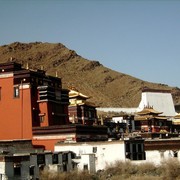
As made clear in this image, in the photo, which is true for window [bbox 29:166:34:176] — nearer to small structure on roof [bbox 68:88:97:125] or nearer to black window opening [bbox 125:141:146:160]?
black window opening [bbox 125:141:146:160]

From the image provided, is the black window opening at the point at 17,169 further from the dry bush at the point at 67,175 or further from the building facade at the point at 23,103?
the building facade at the point at 23,103

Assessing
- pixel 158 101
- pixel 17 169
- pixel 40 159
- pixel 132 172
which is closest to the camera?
pixel 17 169

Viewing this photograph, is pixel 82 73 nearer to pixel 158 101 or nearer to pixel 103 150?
pixel 158 101

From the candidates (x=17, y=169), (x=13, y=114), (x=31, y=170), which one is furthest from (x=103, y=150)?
(x=13, y=114)

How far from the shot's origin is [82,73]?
13938 centimetres

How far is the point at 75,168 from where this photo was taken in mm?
32094

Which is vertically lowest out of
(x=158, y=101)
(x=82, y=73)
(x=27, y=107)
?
(x=27, y=107)

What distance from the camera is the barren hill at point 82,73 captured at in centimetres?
12331

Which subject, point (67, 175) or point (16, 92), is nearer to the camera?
point (67, 175)

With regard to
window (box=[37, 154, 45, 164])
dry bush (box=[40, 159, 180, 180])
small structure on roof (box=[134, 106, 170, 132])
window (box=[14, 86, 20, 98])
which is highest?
window (box=[14, 86, 20, 98])

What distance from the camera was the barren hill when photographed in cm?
12331

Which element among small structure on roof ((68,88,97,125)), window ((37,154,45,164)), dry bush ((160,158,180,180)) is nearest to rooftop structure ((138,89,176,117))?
small structure on roof ((68,88,97,125))

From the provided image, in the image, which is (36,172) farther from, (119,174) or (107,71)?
(107,71)

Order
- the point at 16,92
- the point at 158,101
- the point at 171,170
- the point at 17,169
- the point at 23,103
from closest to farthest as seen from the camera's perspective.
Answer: the point at 17,169 < the point at 171,170 < the point at 23,103 < the point at 16,92 < the point at 158,101
